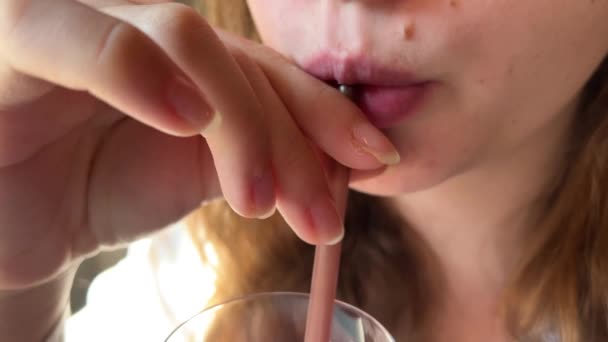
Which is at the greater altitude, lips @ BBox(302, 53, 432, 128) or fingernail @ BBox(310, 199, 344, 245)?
lips @ BBox(302, 53, 432, 128)

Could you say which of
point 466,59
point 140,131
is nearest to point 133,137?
point 140,131

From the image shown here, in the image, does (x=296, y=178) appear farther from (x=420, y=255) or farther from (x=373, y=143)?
(x=420, y=255)

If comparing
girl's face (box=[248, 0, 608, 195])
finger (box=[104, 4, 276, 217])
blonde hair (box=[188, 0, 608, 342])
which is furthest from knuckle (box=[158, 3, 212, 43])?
blonde hair (box=[188, 0, 608, 342])

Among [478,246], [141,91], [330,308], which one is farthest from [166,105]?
[478,246]

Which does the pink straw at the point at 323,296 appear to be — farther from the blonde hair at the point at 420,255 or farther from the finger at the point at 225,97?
the blonde hair at the point at 420,255

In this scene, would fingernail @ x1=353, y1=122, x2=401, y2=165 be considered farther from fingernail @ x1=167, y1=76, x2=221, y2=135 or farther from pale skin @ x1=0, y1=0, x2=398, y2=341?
fingernail @ x1=167, y1=76, x2=221, y2=135

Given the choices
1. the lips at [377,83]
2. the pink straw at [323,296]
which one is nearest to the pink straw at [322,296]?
the pink straw at [323,296]

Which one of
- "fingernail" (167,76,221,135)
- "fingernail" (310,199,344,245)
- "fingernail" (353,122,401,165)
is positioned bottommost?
"fingernail" (310,199,344,245)
